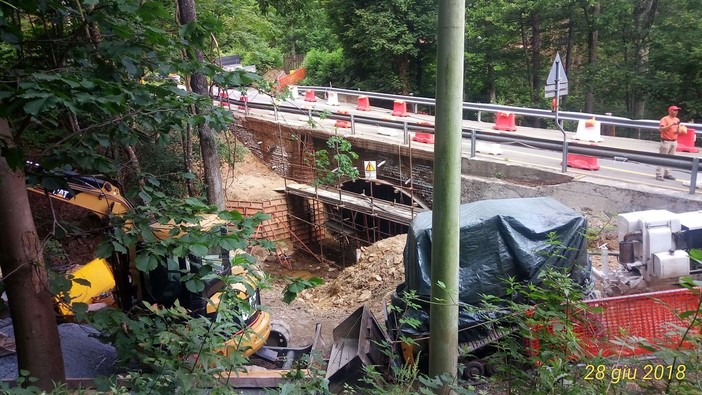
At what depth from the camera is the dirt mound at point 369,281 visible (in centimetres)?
1075

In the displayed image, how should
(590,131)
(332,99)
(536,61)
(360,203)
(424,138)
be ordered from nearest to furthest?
(590,131) → (360,203) → (424,138) → (536,61) → (332,99)

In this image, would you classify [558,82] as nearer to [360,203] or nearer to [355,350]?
[360,203]

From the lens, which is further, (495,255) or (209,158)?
(209,158)

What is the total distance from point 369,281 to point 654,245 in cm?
569

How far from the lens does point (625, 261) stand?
728 centimetres

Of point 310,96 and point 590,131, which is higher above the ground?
point 310,96

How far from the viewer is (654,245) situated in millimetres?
6973

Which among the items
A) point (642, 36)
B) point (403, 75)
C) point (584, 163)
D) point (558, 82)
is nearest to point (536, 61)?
point (642, 36)

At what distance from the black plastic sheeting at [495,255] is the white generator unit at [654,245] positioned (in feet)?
2.65

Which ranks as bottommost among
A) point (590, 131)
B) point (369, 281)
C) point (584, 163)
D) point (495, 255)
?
point (369, 281)

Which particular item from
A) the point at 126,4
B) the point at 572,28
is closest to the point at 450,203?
the point at 126,4

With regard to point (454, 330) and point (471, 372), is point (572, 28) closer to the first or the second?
point (471, 372)

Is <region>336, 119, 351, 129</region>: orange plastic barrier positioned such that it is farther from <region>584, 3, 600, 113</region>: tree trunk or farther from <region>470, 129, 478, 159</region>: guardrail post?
<region>584, 3, 600, 113</region>: tree trunk

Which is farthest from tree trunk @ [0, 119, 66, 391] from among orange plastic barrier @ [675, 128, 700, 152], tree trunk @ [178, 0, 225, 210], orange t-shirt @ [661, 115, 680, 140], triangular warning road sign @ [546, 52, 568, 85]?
orange plastic barrier @ [675, 128, 700, 152]
